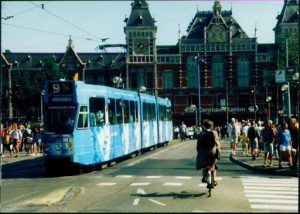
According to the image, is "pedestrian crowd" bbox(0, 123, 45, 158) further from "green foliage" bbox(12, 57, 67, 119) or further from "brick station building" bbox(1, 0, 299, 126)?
"brick station building" bbox(1, 0, 299, 126)

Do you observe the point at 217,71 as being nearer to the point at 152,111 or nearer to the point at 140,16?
the point at 140,16

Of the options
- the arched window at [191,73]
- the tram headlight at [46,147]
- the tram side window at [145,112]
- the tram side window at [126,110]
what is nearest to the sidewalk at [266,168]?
the tram side window at [126,110]

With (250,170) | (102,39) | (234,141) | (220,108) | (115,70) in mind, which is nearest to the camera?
(250,170)

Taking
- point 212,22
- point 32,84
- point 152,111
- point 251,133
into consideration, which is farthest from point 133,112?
point 212,22

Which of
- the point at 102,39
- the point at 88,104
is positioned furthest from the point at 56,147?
the point at 102,39

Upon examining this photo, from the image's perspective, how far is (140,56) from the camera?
262 ft

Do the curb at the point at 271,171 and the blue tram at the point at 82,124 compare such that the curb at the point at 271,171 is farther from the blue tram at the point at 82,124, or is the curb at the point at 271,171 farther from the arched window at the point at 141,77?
the arched window at the point at 141,77

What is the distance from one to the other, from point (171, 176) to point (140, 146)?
11.1 metres

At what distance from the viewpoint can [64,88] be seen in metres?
18.8

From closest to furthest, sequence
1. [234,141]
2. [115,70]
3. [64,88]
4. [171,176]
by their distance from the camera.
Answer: [171,176], [64,88], [234,141], [115,70]

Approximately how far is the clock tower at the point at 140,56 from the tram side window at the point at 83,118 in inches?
2372

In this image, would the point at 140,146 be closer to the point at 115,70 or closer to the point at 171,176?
the point at 171,176

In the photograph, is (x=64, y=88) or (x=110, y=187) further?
(x=64, y=88)

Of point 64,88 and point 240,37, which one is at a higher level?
point 240,37
